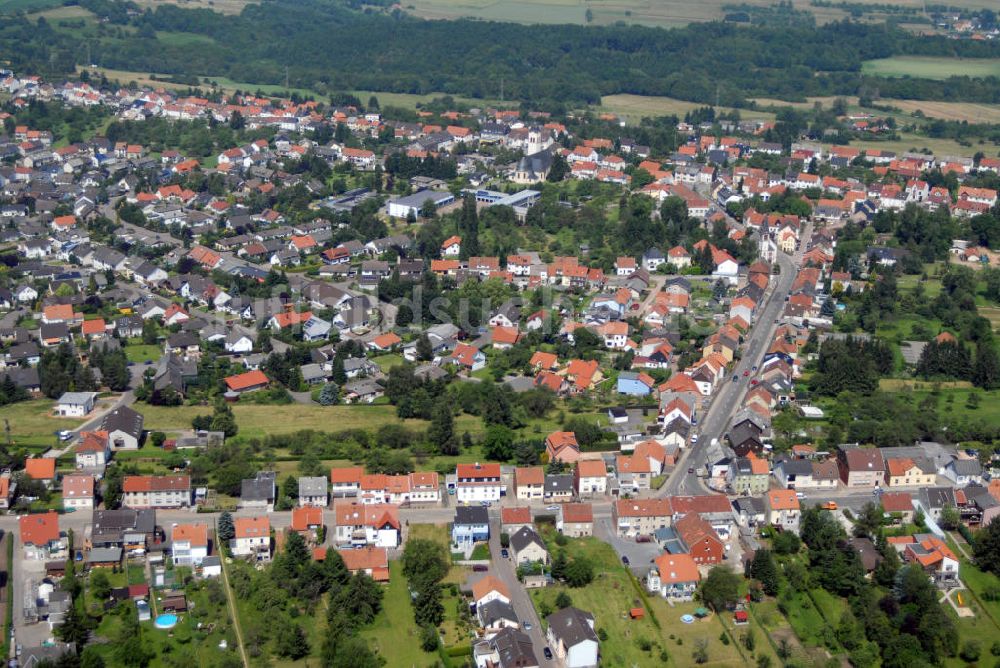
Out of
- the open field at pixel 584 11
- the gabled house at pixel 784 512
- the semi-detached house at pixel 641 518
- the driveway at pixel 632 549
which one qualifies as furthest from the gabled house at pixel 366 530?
the open field at pixel 584 11

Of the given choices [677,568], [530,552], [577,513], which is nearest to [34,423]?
[530,552]

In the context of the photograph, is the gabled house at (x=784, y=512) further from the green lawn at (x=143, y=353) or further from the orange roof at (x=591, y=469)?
the green lawn at (x=143, y=353)

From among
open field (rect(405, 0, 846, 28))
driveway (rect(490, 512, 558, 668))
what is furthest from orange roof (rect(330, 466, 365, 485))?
open field (rect(405, 0, 846, 28))

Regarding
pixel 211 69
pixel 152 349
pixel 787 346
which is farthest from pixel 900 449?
pixel 211 69

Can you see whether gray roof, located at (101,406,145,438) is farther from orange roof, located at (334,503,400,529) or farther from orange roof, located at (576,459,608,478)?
orange roof, located at (576,459,608,478)

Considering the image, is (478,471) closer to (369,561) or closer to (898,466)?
(369,561)
